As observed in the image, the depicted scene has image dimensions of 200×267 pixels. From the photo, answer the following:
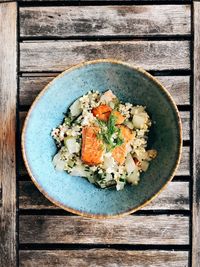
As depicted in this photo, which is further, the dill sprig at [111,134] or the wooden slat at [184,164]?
the wooden slat at [184,164]

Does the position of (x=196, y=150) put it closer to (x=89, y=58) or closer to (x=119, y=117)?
(x=119, y=117)

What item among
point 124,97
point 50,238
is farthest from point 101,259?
point 124,97

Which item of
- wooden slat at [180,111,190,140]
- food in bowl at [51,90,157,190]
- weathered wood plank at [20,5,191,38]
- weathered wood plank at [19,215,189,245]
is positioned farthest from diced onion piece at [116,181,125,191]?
weathered wood plank at [20,5,191,38]

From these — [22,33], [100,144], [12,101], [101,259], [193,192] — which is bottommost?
[101,259]

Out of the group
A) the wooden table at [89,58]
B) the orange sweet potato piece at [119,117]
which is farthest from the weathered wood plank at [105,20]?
the orange sweet potato piece at [119,117]

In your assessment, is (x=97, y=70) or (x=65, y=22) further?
(x=65, y=22)

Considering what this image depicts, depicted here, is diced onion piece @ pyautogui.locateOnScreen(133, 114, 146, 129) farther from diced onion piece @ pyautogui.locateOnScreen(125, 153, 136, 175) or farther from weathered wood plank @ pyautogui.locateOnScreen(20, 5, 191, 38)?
weathered wood plank @ pyautogui.locateOnScreen(20, 5, 191, 38)

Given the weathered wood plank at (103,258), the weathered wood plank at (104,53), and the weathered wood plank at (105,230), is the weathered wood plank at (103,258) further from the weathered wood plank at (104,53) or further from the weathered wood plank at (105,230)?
the weathered wood plank at (104,53)

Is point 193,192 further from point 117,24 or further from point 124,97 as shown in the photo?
point 117,24
